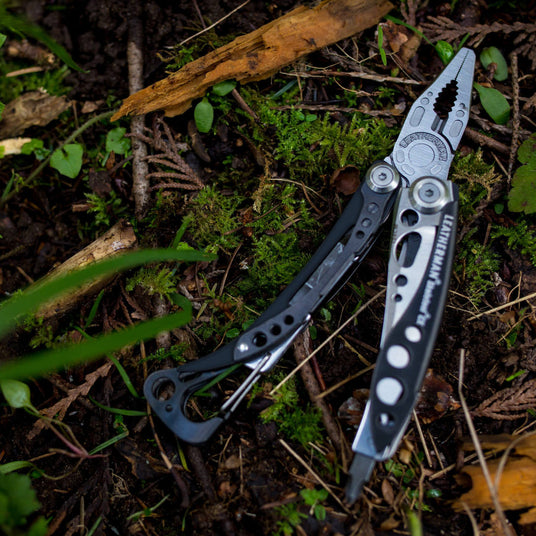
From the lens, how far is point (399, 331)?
2266 mm

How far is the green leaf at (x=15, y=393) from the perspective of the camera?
240cm

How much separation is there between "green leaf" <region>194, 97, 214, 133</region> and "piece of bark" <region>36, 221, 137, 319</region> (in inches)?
30.1

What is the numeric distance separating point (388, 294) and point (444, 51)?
168 centimetres

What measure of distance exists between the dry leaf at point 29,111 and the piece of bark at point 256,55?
0.55 meters

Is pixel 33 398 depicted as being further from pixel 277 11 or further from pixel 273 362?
pixel 277 11

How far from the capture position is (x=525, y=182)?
2.70m

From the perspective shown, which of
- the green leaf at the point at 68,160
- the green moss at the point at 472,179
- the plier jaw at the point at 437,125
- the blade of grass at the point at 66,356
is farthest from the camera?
the green leaf at the point at 68,160

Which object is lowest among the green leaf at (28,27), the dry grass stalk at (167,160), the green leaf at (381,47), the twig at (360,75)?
the dry grass stalk at (167,160)

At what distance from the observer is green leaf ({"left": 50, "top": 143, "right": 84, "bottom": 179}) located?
3.05m

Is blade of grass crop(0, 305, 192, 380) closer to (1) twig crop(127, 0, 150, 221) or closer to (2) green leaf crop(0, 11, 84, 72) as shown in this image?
(1) twig crop(127, 0, 150, 221)

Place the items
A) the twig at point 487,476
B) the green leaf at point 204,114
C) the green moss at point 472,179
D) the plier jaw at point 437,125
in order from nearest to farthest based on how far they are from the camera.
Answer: the twig at point 487,476 → the plier jaw at point 437,125 → the green moss at point 472,179 → the green leaf at point 204,114

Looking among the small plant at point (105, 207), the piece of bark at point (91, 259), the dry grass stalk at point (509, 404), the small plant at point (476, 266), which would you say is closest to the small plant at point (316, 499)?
the dry grass stalk at point (509, 404)

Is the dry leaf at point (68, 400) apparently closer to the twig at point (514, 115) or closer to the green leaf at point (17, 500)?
the green leaf at point (17, 500)

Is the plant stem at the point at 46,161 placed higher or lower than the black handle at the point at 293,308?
higher
